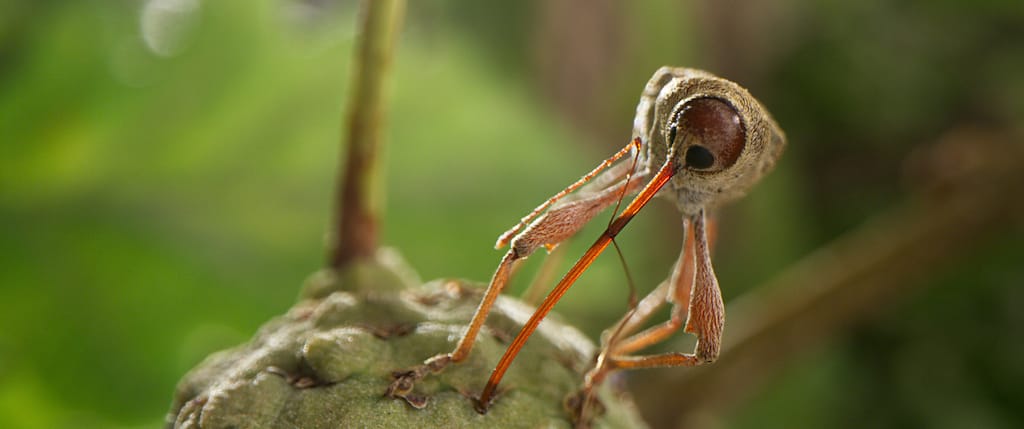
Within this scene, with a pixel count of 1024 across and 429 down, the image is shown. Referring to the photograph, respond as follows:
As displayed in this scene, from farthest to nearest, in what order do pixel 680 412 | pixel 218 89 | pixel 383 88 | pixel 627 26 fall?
pixel 627 26 < pixel 680 412 < pixel 218 89 < pixel 383 88

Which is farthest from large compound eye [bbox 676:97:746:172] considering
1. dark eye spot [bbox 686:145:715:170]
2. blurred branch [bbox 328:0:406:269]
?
blurred branch [bbox 328:0:406:269]

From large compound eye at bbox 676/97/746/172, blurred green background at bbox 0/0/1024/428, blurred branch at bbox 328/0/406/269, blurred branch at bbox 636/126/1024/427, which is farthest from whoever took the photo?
blurred branch at bbox 636/126/1024/427

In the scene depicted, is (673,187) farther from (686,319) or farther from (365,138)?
(365,138)

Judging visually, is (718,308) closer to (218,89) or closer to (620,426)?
(620,426)

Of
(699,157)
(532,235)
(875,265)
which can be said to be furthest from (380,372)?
(875,265)

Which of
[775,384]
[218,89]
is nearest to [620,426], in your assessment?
[218,89]

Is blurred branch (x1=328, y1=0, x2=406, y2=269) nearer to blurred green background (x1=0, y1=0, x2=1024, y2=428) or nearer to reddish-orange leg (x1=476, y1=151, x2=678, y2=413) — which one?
reddish-orange leg (x1=476, y1=151, x2=678, y2=413)

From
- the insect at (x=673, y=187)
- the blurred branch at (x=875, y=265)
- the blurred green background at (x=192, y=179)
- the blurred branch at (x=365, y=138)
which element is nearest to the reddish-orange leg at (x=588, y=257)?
the insect at (x=673, y=187)

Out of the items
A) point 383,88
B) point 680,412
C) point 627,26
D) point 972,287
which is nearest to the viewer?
point 383,88
